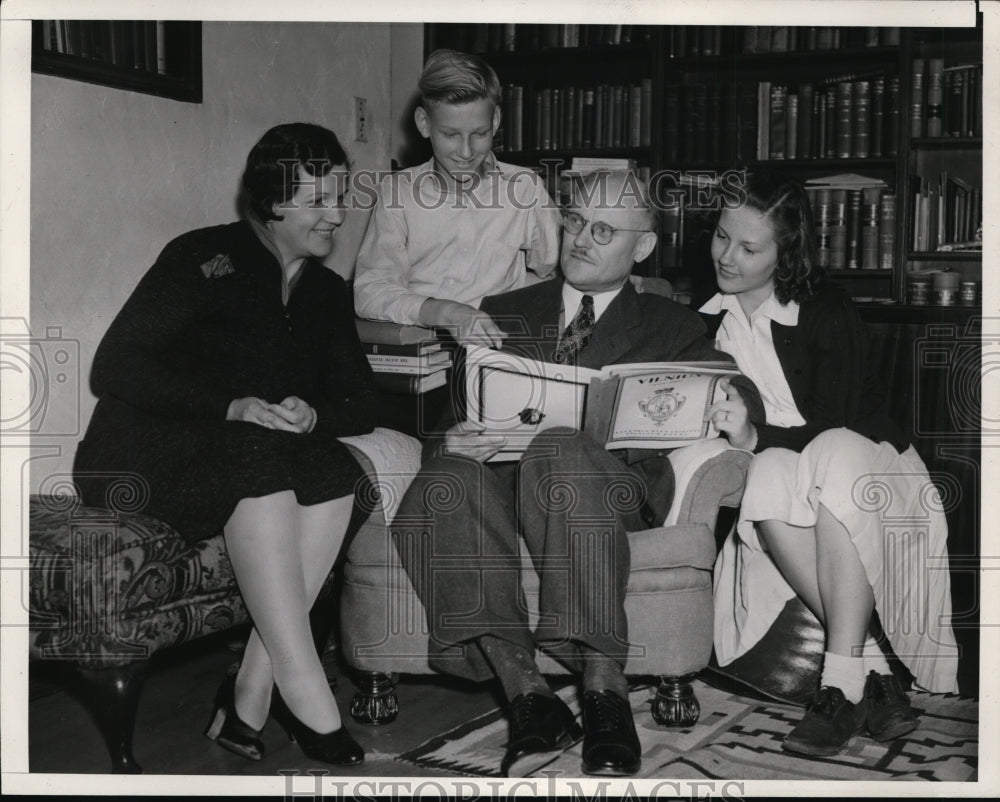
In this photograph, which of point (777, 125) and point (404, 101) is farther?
point (777, 125)

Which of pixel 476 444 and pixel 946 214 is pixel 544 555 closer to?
pixel 476 444

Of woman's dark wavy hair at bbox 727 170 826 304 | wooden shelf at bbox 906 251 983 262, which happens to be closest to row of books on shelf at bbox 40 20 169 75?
woman's dark wavy hair at bbox 727 170 826 304

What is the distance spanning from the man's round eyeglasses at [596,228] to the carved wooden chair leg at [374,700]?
37.7 inches

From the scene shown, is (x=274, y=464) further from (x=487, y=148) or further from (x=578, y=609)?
(x=487, y=148)

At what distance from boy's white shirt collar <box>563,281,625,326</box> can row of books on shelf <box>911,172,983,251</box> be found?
1.59 meters

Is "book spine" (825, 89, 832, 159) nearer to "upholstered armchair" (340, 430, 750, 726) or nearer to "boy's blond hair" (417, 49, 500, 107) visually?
"boy's blond hair" (417, 49, 500, 107)

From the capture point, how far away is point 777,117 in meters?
3.34

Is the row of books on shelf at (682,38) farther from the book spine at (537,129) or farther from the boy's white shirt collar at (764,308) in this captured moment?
the boy's white shirt collar at (764,308)

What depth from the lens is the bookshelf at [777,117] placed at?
326 centimetres

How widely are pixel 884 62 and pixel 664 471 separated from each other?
6.54 feet

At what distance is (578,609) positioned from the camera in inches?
74.0

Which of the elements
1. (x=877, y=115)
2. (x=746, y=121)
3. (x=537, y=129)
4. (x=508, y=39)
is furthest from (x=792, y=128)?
(x=508, y=39)

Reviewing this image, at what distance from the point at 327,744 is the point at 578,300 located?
0.98 m

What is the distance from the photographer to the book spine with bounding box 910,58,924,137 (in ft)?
10.6
